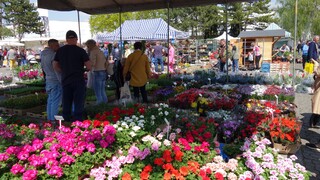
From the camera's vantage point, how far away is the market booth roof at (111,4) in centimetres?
840

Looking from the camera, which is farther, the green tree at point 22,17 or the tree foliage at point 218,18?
the green tree at point 22,17

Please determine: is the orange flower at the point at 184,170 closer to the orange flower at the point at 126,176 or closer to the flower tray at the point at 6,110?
the orange flower at the point at 126,176

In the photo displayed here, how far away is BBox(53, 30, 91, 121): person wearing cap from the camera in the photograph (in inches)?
196

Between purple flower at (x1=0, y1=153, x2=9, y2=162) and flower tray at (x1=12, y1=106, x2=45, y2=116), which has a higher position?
purple flower at (x1=0, y1=153, x2=9, y2=162)

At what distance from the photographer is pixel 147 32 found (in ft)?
62.2

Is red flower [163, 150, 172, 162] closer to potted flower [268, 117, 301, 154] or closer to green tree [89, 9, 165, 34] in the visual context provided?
potted flower [268, 117, 301, 154]

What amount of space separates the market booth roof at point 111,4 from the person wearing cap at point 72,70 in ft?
12.1

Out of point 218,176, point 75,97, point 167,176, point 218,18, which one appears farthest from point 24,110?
point 218,18

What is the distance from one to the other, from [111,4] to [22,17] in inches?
2191

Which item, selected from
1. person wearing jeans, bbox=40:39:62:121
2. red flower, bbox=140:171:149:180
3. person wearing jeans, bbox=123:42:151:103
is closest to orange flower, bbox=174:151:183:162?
red flower, bbox=140:171:149:180

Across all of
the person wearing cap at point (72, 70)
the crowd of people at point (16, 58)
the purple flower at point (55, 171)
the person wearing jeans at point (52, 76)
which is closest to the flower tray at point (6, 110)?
the person wearing jeans at point (52, 76)

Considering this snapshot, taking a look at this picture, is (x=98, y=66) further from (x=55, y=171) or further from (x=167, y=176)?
(x=167, y=176)

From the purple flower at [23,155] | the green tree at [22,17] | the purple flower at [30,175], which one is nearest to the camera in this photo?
the purple flower at [30,175]

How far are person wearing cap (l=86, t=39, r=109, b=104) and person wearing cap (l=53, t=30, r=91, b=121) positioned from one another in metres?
1.46
